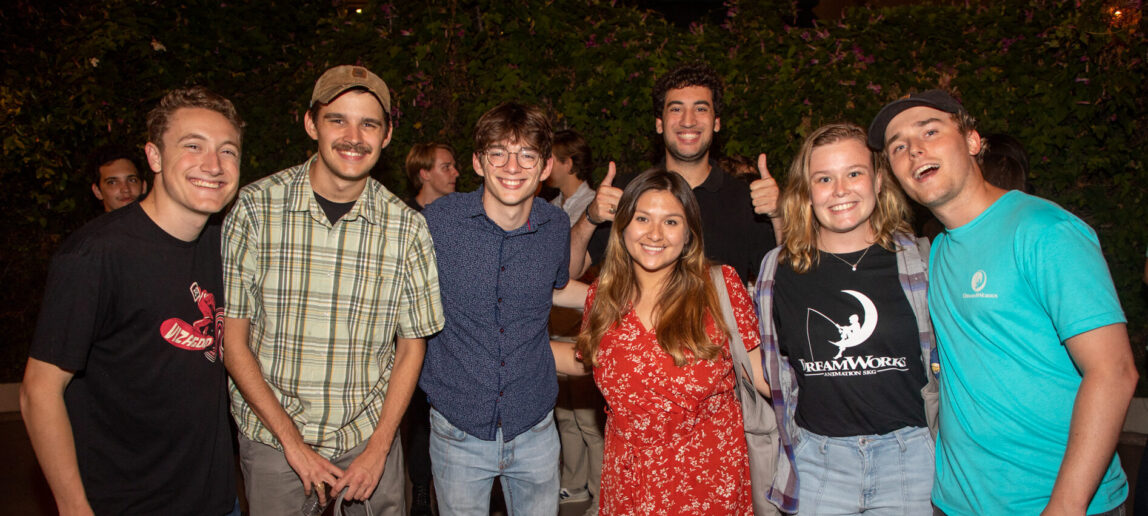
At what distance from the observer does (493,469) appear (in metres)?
2.59

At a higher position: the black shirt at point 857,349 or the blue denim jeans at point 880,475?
the black shirt at point 857,349

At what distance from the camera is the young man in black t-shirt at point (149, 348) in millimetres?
1818

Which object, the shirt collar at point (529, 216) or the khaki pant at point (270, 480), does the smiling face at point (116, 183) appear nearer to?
the khaki pant at point (270, 480)

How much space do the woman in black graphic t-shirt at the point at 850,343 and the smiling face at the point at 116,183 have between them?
4192mm

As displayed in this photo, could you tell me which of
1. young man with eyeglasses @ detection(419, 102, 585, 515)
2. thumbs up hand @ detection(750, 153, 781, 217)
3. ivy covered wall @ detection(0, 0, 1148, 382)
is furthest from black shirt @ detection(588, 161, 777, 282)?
ivy covered wall @ detection(0, 0, 1148, 382)

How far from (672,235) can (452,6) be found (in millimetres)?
3957

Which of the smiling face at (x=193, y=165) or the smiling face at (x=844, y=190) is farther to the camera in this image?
the smiling face at (x=844, y=190)

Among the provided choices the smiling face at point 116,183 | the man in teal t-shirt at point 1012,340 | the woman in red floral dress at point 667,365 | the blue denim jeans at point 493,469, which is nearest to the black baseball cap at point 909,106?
the man in teal t-shirt at point 1012,340

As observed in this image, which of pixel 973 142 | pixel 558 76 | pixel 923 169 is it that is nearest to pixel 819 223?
pixel 923 169

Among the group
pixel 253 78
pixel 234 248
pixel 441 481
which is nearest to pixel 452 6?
pixel 253 78

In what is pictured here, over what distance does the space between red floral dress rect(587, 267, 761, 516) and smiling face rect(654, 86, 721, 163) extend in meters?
1.08

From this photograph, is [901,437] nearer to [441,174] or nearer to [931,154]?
[931,154]

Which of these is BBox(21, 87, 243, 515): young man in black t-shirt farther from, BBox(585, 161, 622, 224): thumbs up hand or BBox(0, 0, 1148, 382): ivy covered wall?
BBox(0, 0, 1148, 382): ivy covered wall

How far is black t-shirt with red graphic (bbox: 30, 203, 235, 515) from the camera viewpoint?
1832 millimetres
